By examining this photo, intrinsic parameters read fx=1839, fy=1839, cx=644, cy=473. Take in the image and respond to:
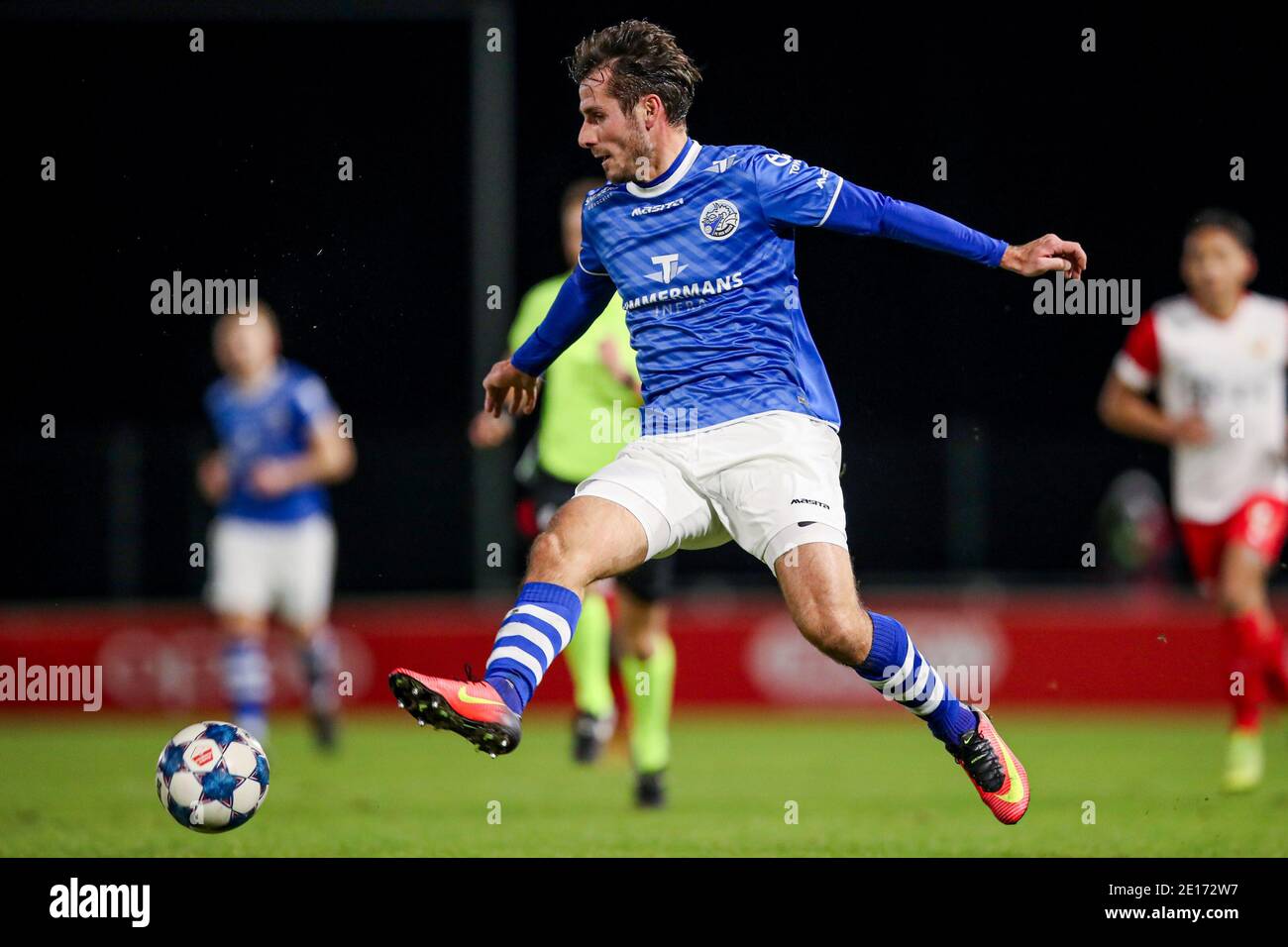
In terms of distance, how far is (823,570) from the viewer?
5387 mm

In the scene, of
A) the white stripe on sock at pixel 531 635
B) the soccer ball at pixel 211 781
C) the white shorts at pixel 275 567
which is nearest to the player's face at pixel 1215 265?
the white stripe on sock at pixel 531 635

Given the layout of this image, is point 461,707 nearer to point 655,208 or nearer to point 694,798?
point 655,208

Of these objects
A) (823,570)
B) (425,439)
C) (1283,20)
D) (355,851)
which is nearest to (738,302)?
(823,570)

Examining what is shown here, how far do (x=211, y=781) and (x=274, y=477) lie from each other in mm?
5766

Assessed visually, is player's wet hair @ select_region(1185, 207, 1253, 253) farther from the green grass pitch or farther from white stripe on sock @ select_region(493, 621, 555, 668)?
white stripe on sock @ select_region(493, 621, 555, 668)

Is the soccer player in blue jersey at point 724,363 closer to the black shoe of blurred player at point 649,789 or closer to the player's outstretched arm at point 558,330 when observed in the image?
the player's outstretched arm at point 558,330

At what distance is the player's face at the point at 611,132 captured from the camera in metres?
5.49

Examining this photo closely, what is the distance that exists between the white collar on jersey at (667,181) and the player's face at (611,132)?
0.08 metres

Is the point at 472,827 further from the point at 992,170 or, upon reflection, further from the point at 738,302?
the point at 992,170

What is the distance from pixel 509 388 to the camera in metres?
6.09

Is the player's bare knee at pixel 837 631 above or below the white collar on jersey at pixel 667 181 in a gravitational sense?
below

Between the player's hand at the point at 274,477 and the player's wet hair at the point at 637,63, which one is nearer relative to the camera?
the player's wet hair at the point at 637,63
